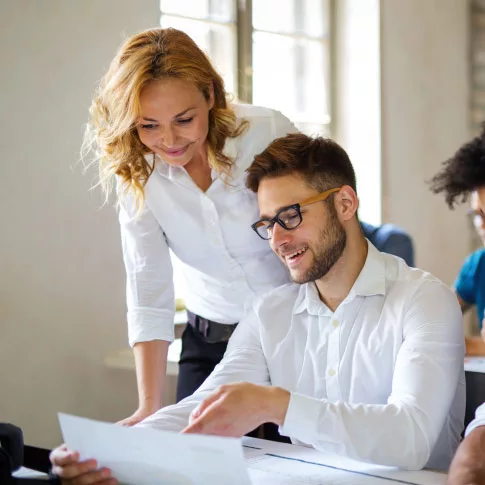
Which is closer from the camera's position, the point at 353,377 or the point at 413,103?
the point at 353,377

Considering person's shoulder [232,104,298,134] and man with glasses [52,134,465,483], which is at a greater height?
person's shoulder [232,104,298,134]

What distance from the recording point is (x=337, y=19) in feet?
15.5

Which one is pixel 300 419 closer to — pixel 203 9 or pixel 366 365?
pixel 366 365

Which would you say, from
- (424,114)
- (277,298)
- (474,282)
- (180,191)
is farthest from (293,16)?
(277,298)

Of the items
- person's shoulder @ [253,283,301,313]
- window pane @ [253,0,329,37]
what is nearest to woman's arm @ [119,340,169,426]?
person's shoulder @ [253,283,301,313]

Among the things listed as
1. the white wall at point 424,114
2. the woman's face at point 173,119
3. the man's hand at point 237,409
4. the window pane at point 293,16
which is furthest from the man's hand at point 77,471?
the white wall at point 424,114

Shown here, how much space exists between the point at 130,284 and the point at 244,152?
1.54 feet

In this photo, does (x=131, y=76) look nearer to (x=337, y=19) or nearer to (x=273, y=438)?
(x=273, y=438)

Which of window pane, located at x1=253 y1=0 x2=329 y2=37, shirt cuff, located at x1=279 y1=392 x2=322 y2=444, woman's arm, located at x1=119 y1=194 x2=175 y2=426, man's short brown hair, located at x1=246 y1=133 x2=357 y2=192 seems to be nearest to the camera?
shirt cuff, located at x1=279 y1=392 x2=322 y2=444

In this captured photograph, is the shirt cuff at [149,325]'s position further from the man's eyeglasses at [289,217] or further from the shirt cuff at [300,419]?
the shirt cuff at [300,419]

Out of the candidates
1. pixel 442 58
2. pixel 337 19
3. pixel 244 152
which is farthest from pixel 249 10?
pixel 244 152

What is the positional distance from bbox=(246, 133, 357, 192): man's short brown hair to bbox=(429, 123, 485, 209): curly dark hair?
Result: 45 cm

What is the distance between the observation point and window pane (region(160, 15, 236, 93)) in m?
3.90

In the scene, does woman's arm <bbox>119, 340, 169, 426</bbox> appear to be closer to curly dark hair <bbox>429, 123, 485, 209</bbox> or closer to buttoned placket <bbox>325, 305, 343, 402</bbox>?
buttoned placket <bbox>325, 305, 343, 402</bbox>
